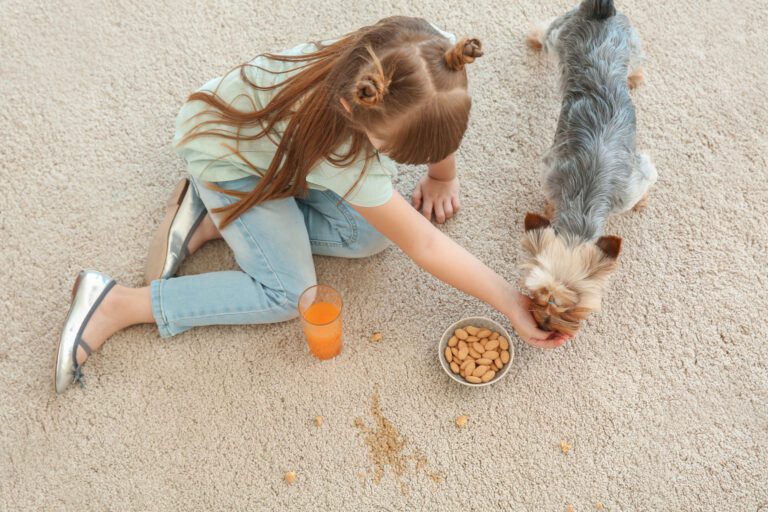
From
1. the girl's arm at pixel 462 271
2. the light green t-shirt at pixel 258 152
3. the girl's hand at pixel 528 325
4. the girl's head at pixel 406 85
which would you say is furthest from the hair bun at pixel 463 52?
the girl's hand at pixel 528 325

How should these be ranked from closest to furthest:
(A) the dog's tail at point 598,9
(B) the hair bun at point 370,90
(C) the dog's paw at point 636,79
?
1. (B) the hair bun at point 370,90
2. (A) the dog's tail at point 598,9
3. (C) the dog's paw at point 636,79

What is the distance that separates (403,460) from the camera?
4.50ft

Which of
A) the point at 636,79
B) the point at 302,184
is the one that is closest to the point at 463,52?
the point at 302,184

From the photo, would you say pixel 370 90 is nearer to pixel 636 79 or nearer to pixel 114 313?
pixel 114 313

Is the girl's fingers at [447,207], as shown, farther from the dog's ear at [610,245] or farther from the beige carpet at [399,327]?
the dog's ear at [610,245]

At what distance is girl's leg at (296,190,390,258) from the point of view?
57.2 inches

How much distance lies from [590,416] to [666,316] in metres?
0.30

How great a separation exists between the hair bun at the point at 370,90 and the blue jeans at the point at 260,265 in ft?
1.64

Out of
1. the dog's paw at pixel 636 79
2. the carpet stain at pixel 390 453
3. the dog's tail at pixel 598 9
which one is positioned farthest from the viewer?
the dog's paw at pixel 636 79

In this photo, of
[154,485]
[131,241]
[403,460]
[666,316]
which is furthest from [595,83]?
[154,485]

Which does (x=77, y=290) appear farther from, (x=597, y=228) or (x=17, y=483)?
(x=597, y=228)

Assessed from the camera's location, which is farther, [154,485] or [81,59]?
[81,59]

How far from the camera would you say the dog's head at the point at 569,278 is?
1.19m

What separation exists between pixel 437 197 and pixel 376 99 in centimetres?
67
